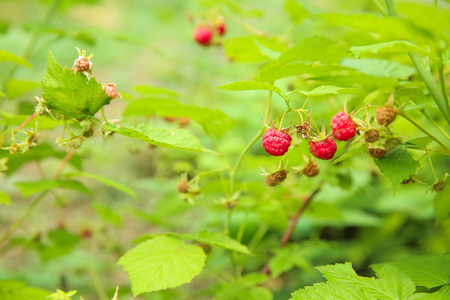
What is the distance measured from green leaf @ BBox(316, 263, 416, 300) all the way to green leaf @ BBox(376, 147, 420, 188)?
0.86ft

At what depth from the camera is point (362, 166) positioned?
2.43 meters

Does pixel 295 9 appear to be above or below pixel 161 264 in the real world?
above

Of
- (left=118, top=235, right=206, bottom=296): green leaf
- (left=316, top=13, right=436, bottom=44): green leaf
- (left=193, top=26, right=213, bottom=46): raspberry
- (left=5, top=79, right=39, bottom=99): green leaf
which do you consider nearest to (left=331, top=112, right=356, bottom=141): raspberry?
(left=316, top=13, right=436, bottom=44): green leaf

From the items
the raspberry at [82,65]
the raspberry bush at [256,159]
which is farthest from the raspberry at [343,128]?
the raspberry at [82,65]

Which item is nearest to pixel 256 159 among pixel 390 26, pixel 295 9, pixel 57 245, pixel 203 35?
pixel 203 35

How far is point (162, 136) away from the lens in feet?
3.21

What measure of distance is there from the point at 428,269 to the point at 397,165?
388 millimetres

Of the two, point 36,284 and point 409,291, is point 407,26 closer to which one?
point 409,291

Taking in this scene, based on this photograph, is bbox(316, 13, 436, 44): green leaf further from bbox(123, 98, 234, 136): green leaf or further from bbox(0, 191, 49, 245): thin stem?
bbox(0, 191, 49, 245): thin stem

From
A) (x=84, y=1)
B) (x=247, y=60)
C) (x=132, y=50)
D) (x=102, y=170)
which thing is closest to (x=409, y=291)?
(x=247, y=60)

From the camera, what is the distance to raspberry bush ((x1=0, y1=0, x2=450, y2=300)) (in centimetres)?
92

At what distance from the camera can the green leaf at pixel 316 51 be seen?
1133 millimetres

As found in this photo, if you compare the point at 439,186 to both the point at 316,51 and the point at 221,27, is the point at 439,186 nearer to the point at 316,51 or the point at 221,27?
the point at 316,51

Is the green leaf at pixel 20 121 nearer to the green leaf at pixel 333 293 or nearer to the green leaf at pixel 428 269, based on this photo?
the green leaf at pixel 333 293
